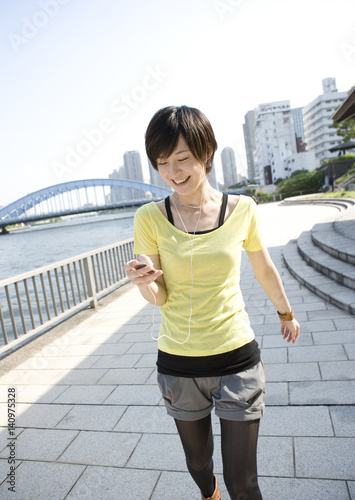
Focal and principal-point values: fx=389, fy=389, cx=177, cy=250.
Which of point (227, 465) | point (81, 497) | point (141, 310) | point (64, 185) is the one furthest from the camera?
point (64, 185)

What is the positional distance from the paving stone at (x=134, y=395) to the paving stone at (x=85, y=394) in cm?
7

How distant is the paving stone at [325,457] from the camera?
198 cm

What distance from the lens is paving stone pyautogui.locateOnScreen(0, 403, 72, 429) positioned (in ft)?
9.59

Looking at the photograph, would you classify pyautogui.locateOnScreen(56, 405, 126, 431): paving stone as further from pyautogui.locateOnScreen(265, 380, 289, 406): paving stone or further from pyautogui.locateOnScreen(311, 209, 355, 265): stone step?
pyautogui.locateOnScreen(311, 209, 355, 265): stone step

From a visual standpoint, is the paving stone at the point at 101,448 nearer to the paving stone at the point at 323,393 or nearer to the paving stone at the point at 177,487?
the paving stone at the point at 177,487

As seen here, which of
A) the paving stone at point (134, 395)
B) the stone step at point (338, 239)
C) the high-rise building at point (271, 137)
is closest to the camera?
the paving stone at point (134, 395)

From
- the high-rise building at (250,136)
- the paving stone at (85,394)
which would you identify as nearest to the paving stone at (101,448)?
the paving stone at (85,394)

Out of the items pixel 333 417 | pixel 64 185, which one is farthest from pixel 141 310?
pixel 64 185

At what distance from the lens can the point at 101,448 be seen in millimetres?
2490

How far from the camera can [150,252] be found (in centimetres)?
150

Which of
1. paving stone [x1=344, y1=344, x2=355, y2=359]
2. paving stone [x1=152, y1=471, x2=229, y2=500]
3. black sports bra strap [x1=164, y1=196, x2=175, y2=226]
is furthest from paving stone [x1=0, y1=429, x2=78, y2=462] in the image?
paving stone [x1=344, y1=344, x2=355, y2=359]

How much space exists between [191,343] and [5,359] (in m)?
3.70

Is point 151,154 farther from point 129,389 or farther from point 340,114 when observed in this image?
point 340,114

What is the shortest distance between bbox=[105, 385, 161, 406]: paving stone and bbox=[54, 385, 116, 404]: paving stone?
0.07 metres
